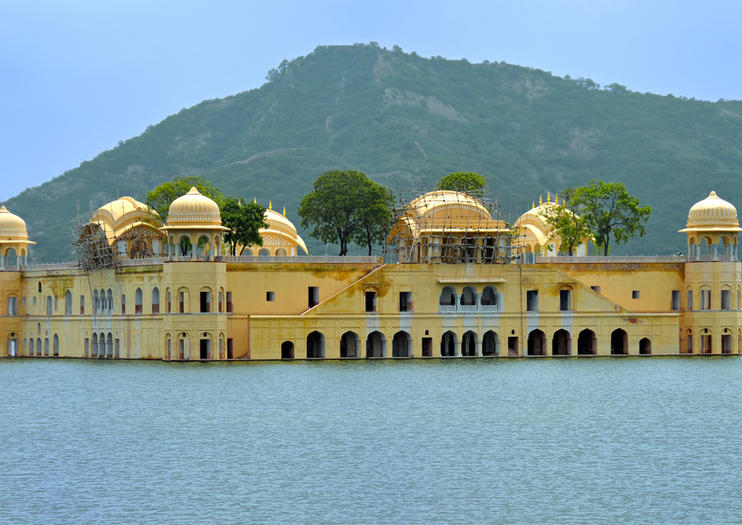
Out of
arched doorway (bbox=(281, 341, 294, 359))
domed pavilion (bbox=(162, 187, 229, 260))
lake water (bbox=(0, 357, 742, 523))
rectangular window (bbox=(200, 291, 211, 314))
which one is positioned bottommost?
lake water (bbox=(0, 357, 742, 523))

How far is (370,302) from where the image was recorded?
2899 inches

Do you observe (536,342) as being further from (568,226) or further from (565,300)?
(568,226)

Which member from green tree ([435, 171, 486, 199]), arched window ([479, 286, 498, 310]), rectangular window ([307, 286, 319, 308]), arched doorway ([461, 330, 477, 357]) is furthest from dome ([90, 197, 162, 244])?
arched window ([479, 286, 498, 310])

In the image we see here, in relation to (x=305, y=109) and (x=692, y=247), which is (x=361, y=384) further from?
(x=305, y=109)

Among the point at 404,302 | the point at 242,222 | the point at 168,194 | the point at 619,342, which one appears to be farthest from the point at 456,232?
the point at 168,194

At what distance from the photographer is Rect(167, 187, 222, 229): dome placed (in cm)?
7225

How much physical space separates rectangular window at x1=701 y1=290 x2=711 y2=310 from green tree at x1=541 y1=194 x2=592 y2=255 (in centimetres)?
1144

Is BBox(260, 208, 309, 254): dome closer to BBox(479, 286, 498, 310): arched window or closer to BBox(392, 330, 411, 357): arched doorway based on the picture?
BBox(392, 330, 411, 357): arched doorway

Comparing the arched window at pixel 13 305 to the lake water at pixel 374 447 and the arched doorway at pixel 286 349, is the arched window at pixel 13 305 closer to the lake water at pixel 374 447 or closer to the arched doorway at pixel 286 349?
the lake water at pixel 374 447

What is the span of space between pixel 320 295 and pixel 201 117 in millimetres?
113422

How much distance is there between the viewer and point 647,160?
522 ft

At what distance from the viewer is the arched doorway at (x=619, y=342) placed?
76.2m

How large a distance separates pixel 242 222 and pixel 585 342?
2191 centimetres

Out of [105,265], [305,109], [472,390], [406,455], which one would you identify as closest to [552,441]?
[406,455]
